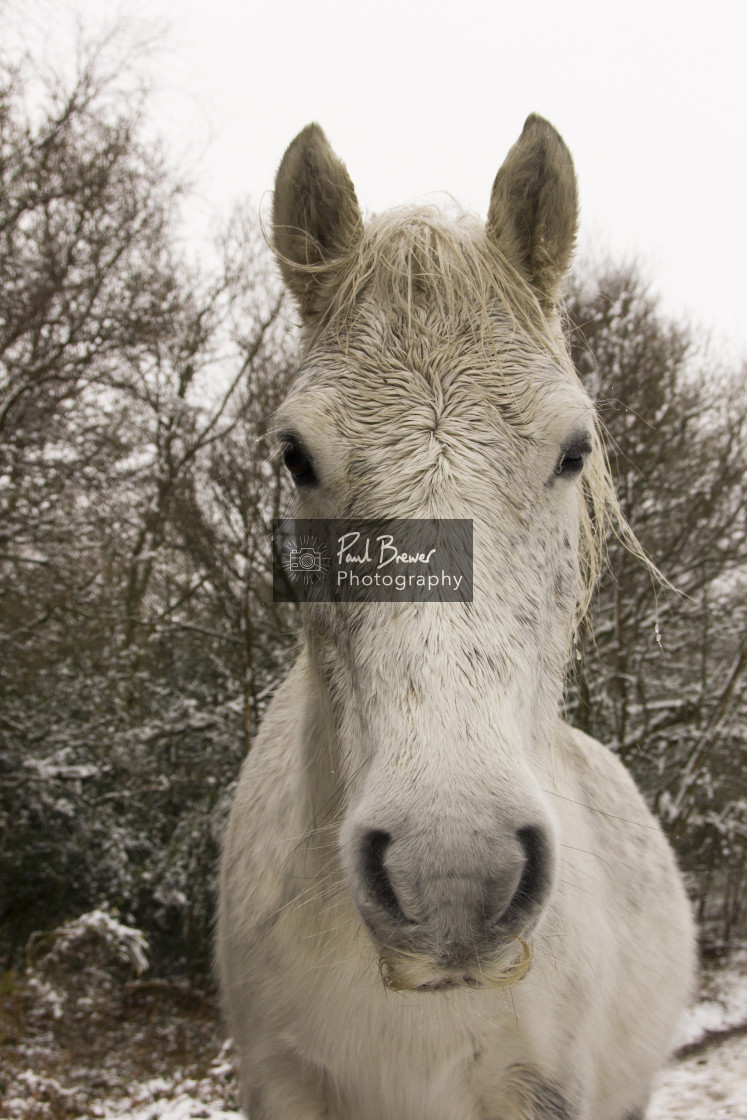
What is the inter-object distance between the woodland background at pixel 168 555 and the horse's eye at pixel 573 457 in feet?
17.8

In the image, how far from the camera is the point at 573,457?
6.10ft

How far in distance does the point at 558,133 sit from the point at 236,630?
7140 mm

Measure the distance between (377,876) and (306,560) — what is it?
0.86 metres

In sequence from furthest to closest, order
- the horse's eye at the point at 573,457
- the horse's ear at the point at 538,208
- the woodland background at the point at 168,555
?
the woodland background at the point at 168,555
the horse's ear at the point at 538,208
the horse's eye at the point at 573,457

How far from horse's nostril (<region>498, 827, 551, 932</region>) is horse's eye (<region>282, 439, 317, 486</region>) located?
0.99 meters

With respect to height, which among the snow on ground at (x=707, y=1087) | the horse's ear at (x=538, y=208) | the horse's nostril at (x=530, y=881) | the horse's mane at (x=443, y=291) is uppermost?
the horse's ear at (x=538, y=208)

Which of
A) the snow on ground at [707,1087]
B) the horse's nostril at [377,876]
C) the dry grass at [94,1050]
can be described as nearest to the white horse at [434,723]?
the horse's nostril at [377,876]

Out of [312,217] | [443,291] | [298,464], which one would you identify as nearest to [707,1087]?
[298,464]

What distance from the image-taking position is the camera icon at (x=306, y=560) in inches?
73.4

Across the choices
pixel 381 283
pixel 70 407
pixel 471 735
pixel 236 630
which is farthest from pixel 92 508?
pixel 471 735

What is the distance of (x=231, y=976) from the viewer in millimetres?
2623

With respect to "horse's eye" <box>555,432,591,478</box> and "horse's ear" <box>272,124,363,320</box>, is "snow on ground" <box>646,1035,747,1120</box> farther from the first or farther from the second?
"horse's ear" <box>272,124,363,320</box>
